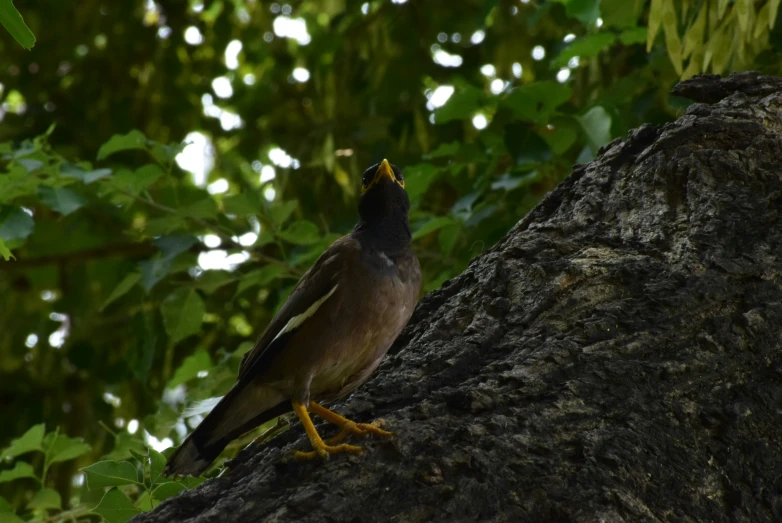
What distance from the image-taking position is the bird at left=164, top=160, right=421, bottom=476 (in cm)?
294

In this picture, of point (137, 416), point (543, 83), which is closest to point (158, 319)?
point (137, 416)

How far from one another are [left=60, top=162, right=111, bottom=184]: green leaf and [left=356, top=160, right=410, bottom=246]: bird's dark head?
100 centimetres

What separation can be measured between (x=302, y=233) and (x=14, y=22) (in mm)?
1986

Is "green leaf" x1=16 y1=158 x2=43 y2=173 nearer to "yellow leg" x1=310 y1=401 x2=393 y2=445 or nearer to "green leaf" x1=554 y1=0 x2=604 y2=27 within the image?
"yellow leg" x1=310 y1=401 x2=393 y2=445

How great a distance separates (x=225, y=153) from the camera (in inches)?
272

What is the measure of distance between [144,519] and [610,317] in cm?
111

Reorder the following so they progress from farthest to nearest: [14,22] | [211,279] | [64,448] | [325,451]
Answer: [211,279] < [64,448] < [325,451] < [14,22]

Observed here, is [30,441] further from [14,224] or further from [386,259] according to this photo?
[386,259]

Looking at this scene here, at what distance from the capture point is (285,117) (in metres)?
6.51

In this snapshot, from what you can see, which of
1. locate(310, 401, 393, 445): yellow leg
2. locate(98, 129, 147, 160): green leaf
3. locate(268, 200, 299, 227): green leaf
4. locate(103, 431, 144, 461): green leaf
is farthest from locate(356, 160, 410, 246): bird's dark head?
locate(310, 401, 393, 445): yellow leg

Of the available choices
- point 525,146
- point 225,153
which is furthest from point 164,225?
point 225,153

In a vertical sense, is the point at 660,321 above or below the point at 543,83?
below

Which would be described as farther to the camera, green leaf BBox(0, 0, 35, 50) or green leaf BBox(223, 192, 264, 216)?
green leaf BBox(223, 192, 264, 216)

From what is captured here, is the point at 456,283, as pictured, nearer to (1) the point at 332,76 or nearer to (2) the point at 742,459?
(2) the point at 742,459
